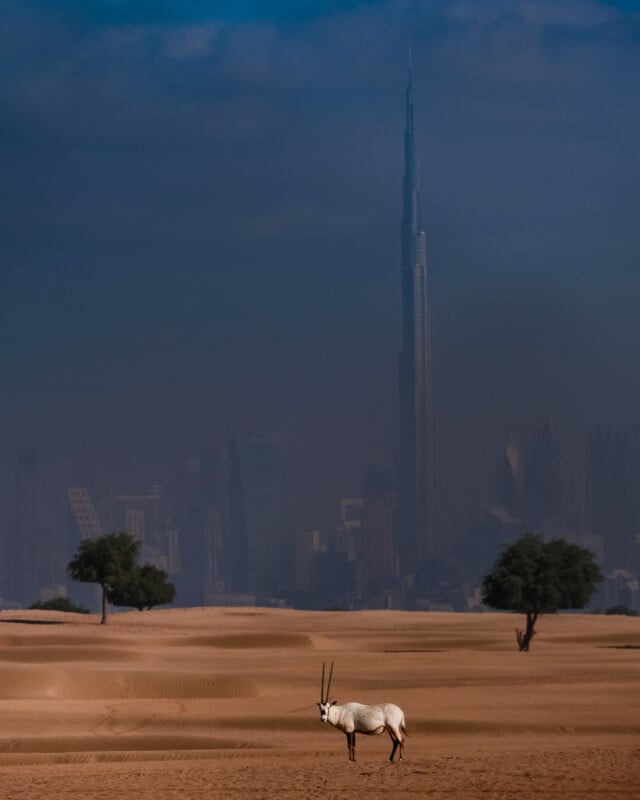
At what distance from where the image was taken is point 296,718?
33938 millimetres

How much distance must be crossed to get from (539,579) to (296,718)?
1125 inches

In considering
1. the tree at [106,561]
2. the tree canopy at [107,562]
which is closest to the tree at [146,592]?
the tree canopy at [107,562]

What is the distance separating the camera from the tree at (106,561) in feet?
247

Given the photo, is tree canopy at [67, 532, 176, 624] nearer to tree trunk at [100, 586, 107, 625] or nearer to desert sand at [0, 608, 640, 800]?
tree trunk at [100, 586, 107, 625]

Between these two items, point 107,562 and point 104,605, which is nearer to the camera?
point 107,562

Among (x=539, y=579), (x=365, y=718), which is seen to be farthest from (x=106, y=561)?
(x=365, y=718)

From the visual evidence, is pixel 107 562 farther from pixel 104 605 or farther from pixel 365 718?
pixel 365 718

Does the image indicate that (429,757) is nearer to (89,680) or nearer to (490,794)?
(490,794)

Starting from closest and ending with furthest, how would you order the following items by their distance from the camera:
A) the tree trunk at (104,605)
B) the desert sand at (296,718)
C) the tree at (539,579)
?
the desert sand at (296,718)
the tree at (539,579)
the tree trunk at (104,605)

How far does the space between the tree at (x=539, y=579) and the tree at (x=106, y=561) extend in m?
20.1

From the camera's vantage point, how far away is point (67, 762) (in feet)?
90.5

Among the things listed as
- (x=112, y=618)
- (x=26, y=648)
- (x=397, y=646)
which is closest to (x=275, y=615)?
(x=112, y=618)

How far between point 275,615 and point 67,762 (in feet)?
228

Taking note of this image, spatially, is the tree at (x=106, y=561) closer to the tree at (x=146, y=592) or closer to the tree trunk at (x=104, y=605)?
the tree trunk at (x=104, y=605)
